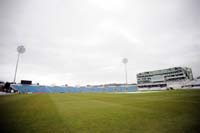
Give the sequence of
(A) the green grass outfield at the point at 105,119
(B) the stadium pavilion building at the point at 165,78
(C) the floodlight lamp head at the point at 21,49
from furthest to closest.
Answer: (B) the stadium pavilion building at the point at 165,78, (C) the floodlight lamp head at the point at 21,49, (A) the green grass outfield at the point at 105,119

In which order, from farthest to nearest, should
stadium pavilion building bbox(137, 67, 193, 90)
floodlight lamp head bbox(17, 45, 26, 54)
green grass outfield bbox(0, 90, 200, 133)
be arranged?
stadium pavilion building bbox(137, 67, 193, 90), floodlight lamp head bbox(17, 45, 26, 54), green grass outfield bbox(0, 90, 200, 133)

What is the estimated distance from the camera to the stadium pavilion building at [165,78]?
265 feet

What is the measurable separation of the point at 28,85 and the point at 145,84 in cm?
9693

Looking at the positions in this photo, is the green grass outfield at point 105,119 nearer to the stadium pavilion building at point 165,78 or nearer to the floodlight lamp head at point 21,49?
the floodlight lamp head at point 21,49

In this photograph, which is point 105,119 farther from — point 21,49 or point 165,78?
point 165,78

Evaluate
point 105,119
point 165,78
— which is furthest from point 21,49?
point 165,78

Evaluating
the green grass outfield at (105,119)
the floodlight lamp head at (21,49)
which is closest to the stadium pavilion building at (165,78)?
the green grass outfield at (105,119)

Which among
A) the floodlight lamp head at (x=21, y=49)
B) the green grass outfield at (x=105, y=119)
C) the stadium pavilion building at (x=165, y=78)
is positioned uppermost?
the floodlight lamp head at (x=21, y=49)

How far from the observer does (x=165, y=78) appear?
91.1 metres

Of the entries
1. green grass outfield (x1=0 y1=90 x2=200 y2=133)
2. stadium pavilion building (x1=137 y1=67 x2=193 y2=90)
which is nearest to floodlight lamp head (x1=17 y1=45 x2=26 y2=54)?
green grass outfield (x1=0 y1=90 x2=200 y2=133)

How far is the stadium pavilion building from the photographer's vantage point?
80.7 metres

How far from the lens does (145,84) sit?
103938 millimetres

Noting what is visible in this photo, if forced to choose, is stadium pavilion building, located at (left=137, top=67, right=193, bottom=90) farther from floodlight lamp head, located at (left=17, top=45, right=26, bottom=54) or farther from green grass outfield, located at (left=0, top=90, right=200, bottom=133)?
floodlight lamp head, located at (left=17, top=45, right=26, bottom=54)

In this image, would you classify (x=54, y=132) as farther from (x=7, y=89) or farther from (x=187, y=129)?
(x=7, y=89)
